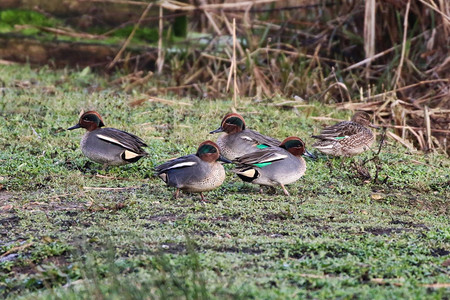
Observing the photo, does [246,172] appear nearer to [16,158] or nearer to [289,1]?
[16,158]

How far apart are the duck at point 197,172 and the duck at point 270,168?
0.33 metres

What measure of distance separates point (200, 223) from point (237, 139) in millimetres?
2203

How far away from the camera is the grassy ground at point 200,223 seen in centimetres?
411

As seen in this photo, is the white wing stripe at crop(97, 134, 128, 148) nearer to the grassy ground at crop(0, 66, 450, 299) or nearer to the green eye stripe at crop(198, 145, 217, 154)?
the grassy ground at crop(0, 66, 450, 299)

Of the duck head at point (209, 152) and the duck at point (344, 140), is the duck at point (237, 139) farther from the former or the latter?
the duck head at point (209, 152)

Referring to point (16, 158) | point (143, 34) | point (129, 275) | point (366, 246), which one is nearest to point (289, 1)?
point (143, 34)

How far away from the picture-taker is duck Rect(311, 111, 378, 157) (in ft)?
26.2

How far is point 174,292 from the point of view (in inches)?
150

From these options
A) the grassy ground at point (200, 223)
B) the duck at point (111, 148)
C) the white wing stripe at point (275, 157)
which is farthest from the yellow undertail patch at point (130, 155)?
the white wing stripe at point (275, 157)

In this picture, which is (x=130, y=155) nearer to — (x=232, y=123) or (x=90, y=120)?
(x=90, y=120)

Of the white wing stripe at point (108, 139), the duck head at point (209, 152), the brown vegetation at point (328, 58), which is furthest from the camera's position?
the brown vegetation at point (328, 58)

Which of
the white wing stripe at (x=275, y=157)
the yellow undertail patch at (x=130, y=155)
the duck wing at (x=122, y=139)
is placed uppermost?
the white wing stripe at (x=275, y=157)

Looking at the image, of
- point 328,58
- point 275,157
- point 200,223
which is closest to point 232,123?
point 275,157

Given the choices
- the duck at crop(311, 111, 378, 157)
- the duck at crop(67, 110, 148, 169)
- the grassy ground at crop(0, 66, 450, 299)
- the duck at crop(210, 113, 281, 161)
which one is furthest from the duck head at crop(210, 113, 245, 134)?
the duck at crop(67, 110, 148, 169)
